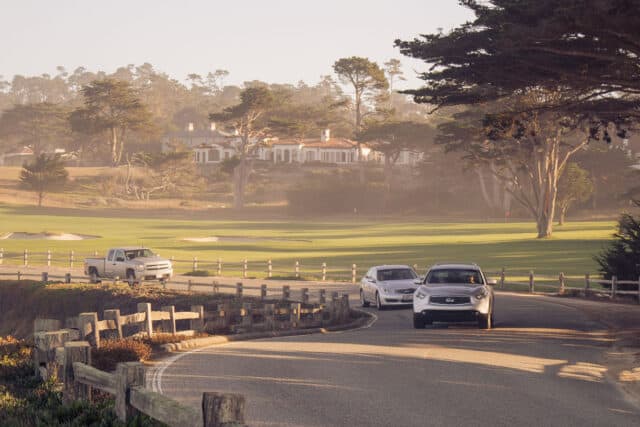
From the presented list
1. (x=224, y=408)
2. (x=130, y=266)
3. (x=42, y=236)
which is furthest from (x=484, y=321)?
(x=42, y=236)

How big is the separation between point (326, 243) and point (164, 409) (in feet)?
258

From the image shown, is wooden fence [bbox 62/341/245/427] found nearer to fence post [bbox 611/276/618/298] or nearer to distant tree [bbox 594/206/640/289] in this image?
fence post [bbox 611/276/618/298]

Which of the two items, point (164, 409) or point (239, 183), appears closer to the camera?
point (164, 409)

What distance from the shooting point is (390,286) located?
122 feet

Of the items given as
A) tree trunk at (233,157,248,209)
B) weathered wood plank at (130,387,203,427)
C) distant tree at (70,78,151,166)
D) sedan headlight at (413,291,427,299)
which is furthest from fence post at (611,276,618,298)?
distant tree at (70,78,151,166)

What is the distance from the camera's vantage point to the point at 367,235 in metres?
99.7

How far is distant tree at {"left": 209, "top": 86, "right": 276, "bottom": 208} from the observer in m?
123

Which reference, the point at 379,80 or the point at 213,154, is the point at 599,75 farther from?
the point at 213,154

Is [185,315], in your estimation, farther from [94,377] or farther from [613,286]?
[613,286]

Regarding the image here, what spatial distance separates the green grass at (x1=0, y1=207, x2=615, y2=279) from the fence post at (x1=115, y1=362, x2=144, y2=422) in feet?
147

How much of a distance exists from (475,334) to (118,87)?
4622 inches

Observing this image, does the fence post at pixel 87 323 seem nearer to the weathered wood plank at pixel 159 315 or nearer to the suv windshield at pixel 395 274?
the weathered wood plank at pixel 159 315

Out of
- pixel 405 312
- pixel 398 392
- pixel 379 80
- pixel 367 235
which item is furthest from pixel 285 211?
pixel 398 392

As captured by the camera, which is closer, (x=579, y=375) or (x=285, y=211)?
Answer: (x=579, y=375)
